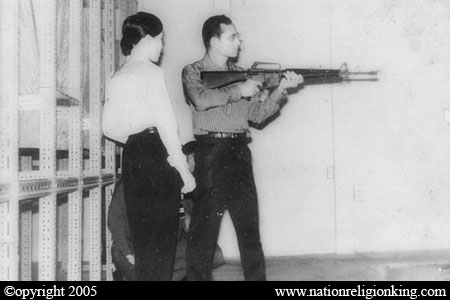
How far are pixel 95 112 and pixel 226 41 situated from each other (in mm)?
713

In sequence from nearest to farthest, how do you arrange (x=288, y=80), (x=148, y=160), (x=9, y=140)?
Answer: (x=9, y=140) < (x=148, y=160) < (x=288, y=80)

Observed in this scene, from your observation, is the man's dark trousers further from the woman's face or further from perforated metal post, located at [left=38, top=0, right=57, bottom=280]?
perforated metal post, located at [left=38, top=0, right=57, bottom=280]

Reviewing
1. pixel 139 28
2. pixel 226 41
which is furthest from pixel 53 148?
pixel 226 41

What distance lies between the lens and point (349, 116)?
9.62ft

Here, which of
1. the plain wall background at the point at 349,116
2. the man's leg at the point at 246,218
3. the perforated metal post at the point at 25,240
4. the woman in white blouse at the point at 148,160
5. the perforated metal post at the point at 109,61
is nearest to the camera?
the woman in white blouse at the point at 148,160

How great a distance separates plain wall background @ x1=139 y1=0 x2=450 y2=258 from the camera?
290 centimetres

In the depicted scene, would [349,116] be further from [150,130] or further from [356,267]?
[150,130]

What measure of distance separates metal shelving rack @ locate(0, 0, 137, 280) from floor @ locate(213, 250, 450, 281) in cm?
89

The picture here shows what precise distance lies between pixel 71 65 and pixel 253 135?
134 cm

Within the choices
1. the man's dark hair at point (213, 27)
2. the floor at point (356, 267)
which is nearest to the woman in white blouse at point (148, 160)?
the man's dark hair at point (213, 27)

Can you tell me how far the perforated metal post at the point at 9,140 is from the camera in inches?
49.0

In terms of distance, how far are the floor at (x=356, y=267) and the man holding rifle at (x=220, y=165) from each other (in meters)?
0.55

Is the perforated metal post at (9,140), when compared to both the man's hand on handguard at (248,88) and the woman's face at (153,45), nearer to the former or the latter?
the woman's face at (153,45)
